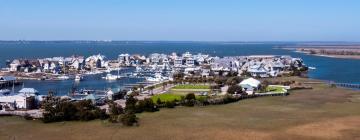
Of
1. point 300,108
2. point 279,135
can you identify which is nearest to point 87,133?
point 279,135

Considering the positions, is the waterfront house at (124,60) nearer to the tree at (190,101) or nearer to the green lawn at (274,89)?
the green lawn at (274,89)

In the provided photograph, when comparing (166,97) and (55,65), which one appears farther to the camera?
(55,65)

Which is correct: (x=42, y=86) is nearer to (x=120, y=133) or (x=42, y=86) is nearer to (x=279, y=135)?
(x=120, y=133)

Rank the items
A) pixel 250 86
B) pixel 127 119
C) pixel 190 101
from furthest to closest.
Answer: pixel 250 86 < pixel 190 101 < pixel 127 119

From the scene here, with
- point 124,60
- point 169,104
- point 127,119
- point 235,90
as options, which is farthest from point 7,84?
Result: point 124,60

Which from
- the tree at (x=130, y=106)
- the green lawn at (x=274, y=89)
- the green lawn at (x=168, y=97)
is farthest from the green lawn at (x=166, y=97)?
the green lawn at (x=274, y=89)

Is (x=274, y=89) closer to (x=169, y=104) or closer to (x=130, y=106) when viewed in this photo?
(x=169, y=104)

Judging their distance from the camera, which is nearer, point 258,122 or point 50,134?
point 50,134

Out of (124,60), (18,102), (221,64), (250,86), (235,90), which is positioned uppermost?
(221,64)

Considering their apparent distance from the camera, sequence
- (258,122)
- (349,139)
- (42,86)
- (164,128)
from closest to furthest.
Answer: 1. (349,139)
2. (164,128)
3. (258,122)
4. (42,86)
